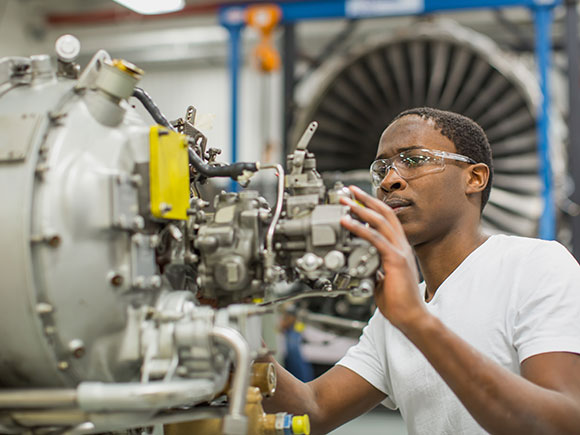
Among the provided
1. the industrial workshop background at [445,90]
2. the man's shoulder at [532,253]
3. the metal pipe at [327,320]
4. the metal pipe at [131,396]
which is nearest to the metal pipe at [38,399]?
the metal pipe at [131,396]

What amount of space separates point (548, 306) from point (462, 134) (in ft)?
1.55

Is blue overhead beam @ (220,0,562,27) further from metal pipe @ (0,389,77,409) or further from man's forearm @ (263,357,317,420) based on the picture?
metal pipe @ (0,389,77,409)

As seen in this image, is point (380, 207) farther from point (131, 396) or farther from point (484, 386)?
point (131, 396)

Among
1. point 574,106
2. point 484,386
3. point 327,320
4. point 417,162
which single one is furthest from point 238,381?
point 574,106

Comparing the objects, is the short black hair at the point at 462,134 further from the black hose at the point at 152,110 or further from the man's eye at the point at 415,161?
the black hose at the point at 152,110

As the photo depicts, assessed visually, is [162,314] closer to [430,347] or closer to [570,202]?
[430,347]

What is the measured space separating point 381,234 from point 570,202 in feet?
10.1

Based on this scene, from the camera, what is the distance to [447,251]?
53.9 inches

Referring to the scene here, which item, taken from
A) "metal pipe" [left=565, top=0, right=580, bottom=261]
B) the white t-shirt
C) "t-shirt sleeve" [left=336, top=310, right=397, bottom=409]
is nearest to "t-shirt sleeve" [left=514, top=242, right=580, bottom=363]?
the white t-shirt

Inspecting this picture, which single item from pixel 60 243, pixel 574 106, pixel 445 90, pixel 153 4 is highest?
pixel 153 4

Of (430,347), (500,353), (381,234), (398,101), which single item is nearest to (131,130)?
(381,234)

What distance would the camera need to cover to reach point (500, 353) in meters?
1.17

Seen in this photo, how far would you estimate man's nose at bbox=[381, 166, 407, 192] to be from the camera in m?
1.31

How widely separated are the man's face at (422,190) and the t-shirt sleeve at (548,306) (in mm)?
210
